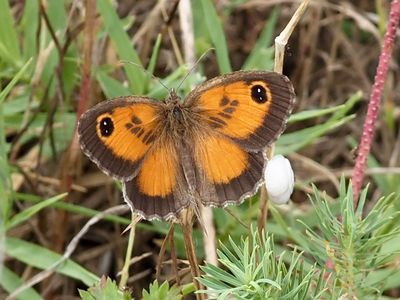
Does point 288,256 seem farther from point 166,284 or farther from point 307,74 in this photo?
point 307,74

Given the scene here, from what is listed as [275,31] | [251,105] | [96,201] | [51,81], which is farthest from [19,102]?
[275,31]

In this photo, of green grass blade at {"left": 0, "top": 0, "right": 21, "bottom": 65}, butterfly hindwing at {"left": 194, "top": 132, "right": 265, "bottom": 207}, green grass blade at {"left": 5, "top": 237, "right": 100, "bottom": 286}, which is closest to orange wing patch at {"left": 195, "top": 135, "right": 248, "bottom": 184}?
butterfly hindwing at {"left": 194, "top": 132, "right": 265, "bottom": 207}

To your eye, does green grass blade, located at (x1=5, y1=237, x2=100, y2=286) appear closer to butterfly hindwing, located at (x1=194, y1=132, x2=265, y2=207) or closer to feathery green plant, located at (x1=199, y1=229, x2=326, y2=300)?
butterfly hindwing, located at (x1=194, y1=132, x2=265, y2=207)

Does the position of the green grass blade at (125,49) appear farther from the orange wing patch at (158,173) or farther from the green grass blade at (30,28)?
the orange wing patch at (158,173)

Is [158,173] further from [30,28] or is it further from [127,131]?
[30,28]

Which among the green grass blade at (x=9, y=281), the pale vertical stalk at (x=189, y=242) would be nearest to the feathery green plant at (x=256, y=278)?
the pale vertical stalk at (x=189, y=242)

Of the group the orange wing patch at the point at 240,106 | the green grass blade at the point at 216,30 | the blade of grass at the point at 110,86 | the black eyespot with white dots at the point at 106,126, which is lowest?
the black eyespot with white dots at the point at 106,126

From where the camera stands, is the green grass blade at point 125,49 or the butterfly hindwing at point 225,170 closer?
the butterfly hindwing at point 225,170

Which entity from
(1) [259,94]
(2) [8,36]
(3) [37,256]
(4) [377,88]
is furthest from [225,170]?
(2) [8,36]
